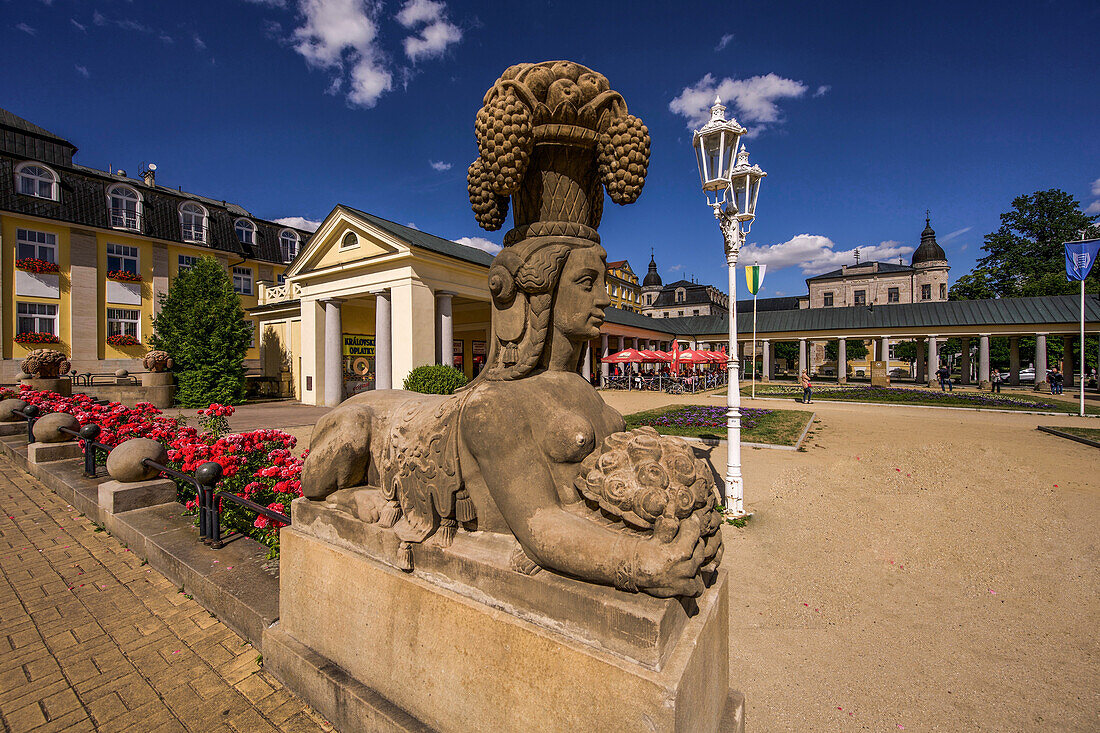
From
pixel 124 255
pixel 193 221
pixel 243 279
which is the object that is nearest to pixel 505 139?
pixel 124 255

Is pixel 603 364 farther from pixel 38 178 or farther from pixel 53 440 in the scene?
pixel 38 178

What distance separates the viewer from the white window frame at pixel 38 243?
19578mm

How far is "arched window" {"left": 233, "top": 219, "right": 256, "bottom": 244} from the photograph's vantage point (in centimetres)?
2794

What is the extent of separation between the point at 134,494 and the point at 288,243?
99.1 ft

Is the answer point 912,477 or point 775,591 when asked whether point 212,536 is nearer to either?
point 775,591

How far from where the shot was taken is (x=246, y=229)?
2836 cm

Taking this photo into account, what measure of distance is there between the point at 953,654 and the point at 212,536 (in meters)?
5.48

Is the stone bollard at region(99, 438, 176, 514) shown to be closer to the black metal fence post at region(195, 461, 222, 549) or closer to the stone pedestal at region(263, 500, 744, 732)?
the black metal fence post at region(195, 461, 222, 549)

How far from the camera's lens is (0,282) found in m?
19.0

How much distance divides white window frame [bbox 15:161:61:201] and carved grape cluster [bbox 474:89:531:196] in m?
28.6

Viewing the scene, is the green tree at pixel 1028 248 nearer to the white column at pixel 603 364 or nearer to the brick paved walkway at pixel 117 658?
the white column at pixel 603 364

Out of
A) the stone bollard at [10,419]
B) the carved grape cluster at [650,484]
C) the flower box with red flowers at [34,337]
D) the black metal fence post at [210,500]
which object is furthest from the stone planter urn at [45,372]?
the carved grape cluster at [650,484]

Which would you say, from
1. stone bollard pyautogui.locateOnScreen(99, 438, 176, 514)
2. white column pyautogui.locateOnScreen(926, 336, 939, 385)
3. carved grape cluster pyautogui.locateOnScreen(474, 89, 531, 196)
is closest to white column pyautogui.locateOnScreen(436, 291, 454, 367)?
stone bollard pyautogui.locateOnScreen(99, 438, 176, 514)

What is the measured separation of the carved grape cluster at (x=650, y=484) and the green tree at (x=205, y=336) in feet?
63.5
